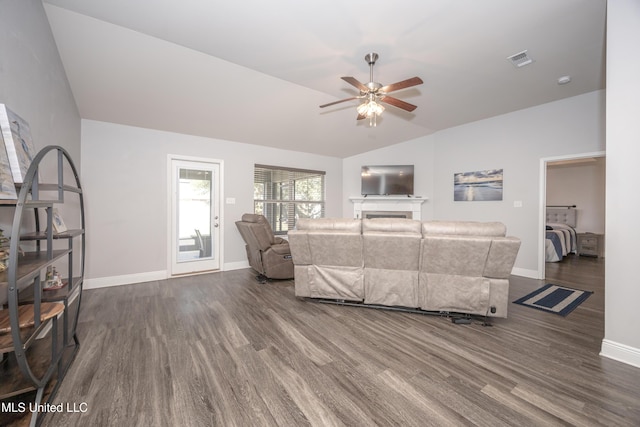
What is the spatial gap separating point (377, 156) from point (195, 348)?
5637 millimetres

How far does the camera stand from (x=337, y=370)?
1.86 meters

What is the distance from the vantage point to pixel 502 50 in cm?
282

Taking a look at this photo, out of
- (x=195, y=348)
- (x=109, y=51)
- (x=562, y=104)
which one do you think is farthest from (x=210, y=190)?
(x=562, y=104)

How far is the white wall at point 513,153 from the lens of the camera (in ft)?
13.0

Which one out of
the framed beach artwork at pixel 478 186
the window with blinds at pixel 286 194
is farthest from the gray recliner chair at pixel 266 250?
the framed beach artwork at pixel 478 186

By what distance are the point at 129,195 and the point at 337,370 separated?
4032 mm

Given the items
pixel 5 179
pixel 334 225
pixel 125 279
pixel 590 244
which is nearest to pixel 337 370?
pixel 334 225

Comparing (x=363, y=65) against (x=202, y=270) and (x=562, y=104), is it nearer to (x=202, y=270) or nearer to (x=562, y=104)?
(x=562, y=104)

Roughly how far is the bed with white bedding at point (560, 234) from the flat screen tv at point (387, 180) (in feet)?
10.1

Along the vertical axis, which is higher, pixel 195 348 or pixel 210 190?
pixel 210 190

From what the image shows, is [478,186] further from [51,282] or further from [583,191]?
[51,282]

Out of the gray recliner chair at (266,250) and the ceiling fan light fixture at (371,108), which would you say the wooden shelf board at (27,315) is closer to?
the gray recliner chair at (266,250)

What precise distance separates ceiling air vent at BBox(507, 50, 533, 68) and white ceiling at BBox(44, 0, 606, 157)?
0.08 m

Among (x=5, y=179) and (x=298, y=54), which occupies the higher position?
(x=298, y=54)
